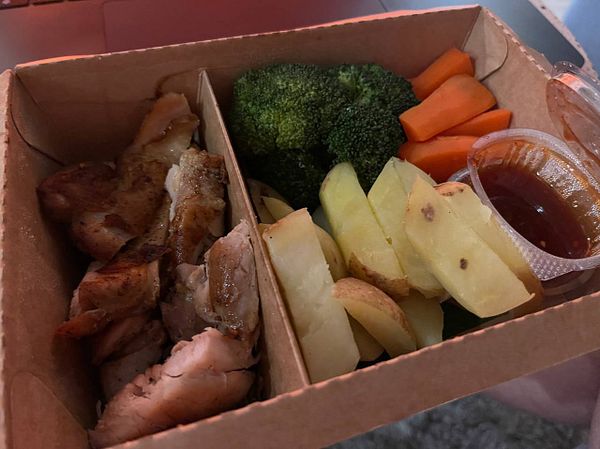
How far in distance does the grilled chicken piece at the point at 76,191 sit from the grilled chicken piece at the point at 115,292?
0.13 metres

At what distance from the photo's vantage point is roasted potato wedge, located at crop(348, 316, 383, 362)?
1.00 m

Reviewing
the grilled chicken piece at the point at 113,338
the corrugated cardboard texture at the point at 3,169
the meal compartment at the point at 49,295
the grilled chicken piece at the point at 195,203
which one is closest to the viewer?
the corrugated cardboard texture at the point at 3,169

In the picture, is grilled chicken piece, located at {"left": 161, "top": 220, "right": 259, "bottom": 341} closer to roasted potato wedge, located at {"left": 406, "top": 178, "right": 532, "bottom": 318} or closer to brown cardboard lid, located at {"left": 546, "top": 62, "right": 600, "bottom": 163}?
roasted potato wedge, located at {"left": 406, "top": 178, "right": 532, "bottom": 318}

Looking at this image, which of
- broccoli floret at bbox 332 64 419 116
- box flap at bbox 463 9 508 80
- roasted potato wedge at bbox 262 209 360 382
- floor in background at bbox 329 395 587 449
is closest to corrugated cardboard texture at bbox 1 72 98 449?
roasted potato wedge at bbox 262 209 360 382

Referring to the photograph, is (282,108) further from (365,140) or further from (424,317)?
(424,317)

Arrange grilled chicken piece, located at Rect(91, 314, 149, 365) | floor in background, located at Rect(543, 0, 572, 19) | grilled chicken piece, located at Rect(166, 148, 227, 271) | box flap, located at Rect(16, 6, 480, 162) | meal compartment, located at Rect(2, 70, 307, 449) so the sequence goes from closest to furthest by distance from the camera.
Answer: meal compartment, located at Rect(2, 70, 307, 449), grilled chicken piece, located at Rect(91, 314, 149, 365), grilled chicken piece, located at Rect(166, 148, 227, 271), box flap, located at Rect(16, 6, 480, 162), floor in background, located at Rect(543, 0, 572, 19)

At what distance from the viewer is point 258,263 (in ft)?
3.34

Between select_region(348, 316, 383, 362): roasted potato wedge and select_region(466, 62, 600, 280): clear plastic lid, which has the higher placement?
select_region(466, 62, 600, 280): clear plastic lid

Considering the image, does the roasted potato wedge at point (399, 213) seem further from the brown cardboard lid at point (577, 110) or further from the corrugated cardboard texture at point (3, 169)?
the corrugated cardboard texture at point (3, 169)

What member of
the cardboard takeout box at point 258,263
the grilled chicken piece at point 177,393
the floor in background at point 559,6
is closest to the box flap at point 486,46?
the cardboard takeout box at point 258,263

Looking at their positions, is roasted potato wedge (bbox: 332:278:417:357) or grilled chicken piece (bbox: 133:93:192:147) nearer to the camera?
roasted potato wedge (bbox: 332:278:417:357)

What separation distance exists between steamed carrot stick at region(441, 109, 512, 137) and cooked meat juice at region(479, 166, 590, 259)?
0.44 ft

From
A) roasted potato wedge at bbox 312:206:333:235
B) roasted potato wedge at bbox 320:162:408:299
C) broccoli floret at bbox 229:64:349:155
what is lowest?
roasted potato wedge at bbox 312:206:333:235

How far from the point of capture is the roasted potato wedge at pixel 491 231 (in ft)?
3.43
